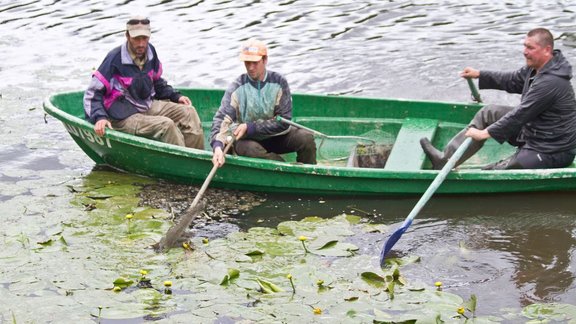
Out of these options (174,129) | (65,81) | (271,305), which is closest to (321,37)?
(65,81)

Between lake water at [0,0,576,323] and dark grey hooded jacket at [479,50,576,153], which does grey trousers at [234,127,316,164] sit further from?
dark grey hooded jacket at [479,50,576,153]

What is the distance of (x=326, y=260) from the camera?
7746 millimetres

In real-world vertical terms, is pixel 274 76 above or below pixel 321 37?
above

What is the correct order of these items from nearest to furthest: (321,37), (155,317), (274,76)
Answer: (155,317) < (274,76) < (321,37)

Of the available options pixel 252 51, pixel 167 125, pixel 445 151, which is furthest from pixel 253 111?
pixel 445 151

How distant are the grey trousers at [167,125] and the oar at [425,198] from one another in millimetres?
2561

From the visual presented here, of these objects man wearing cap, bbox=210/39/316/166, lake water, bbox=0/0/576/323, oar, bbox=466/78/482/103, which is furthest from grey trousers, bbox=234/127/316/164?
oar, bbox=466/78/482/103

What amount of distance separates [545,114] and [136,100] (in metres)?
3.84

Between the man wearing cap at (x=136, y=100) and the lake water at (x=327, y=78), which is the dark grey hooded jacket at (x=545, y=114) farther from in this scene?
the man wearing cap at (x=136, y=100)

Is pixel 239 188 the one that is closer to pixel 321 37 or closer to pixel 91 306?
pixel 91 306

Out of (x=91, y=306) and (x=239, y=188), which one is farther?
(x=239, y=188)

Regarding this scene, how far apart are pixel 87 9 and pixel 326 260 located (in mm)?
11071

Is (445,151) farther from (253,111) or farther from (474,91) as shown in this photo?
(253,111)

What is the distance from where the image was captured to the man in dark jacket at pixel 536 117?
27.6ft
